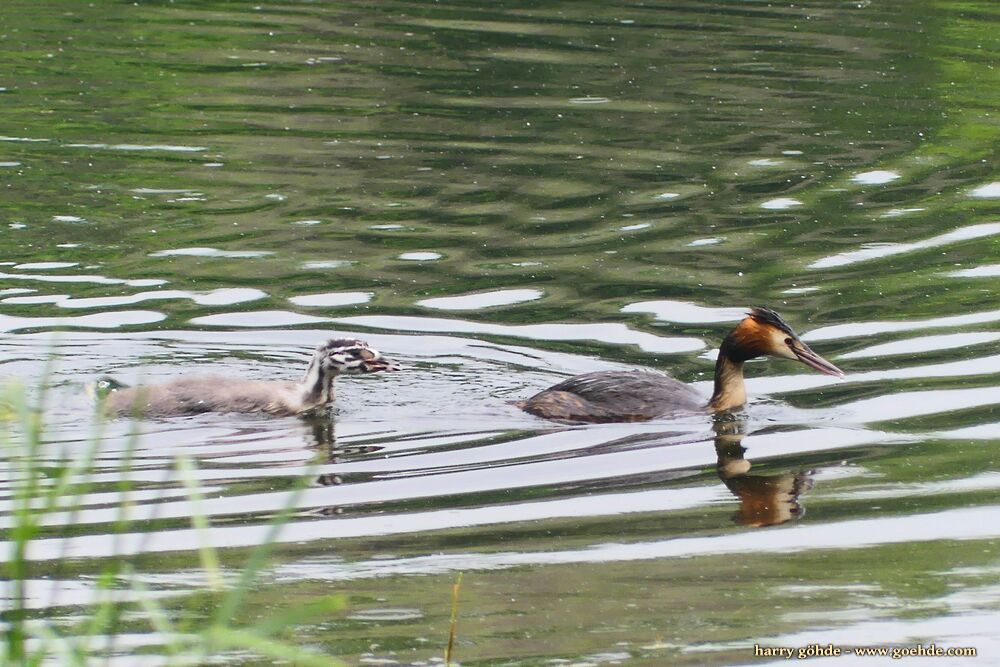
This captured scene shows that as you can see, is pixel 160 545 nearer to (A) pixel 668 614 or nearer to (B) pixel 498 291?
(A) pixel 668 614

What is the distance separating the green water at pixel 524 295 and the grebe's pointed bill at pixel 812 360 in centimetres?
17

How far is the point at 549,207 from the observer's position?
14719 mm

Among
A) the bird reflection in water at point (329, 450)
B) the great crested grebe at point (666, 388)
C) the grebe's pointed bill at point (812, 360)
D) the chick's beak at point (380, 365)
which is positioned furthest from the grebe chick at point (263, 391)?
the grebe's pointed bill at point (812, 360)

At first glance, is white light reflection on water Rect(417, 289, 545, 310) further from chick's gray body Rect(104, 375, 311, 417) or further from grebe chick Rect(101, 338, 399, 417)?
chick's gray body Rect(104, 375, 311, 417)

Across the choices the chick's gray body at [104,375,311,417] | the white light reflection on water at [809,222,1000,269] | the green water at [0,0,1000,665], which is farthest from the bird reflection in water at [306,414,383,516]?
the white light reflection on water at [809,222,1000,269]

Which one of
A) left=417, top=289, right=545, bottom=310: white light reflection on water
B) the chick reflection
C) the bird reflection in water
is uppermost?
left=417, top=289, right=545, bottom=310: white light reflection on water

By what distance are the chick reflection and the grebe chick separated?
2.17 m

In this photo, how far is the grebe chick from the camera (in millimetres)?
10359

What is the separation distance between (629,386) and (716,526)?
227 cm

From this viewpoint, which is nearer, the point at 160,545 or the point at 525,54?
the point at 160,545

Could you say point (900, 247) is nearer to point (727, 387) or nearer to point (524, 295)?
point (524, 295)

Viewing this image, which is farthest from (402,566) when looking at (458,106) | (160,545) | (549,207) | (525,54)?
(525,54)

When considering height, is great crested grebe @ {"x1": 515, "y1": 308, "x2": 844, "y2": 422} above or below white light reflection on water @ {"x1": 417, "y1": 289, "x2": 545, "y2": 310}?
below

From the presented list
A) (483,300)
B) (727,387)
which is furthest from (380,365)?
(727,387)
